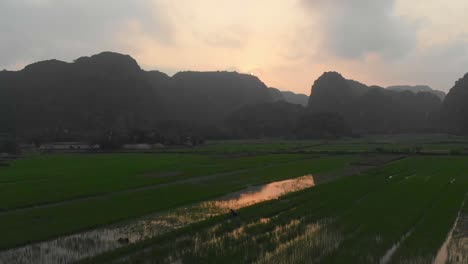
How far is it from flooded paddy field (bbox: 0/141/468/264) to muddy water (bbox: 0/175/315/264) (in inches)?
1.1

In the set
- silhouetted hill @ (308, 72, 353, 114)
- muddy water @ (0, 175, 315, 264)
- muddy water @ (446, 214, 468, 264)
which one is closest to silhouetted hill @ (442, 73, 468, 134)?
silhouetted hill @ (308, 72, 353, 114)

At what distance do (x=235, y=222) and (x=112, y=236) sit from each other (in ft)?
11.2

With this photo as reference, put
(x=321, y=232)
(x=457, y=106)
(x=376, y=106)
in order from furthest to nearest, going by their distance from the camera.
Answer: (x=376, y=106) < (x=457, y=106) < (x=321, y=232)

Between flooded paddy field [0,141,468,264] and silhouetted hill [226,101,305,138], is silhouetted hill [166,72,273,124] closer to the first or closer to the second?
silhouetted hill [226,101,305,138]

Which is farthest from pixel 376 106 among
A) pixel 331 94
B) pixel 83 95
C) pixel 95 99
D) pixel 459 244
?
pixel 459 244

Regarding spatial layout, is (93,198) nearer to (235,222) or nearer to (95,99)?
(235,222)

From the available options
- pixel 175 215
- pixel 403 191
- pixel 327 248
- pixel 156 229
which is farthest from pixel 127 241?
pixel 403 191

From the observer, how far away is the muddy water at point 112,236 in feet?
29.9

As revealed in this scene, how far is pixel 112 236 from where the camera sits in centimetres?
1084

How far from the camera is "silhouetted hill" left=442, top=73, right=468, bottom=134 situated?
11150cm

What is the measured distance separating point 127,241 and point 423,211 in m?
9.28

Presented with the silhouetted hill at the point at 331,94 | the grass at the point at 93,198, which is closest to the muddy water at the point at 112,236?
the grass at the point at 93,198

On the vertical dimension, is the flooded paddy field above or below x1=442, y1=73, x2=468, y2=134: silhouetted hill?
below

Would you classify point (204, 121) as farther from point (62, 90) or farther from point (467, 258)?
point (467, 258)
